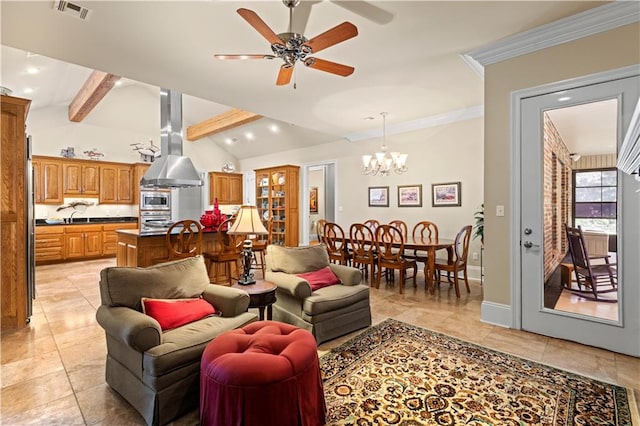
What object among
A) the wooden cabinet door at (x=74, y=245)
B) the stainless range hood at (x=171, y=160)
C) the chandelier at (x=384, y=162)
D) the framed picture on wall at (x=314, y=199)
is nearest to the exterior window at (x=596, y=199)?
the chandelier at (x=384, y=162)

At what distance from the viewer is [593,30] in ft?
8.75

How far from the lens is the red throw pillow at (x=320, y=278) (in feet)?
10.1

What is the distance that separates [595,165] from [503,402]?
2.16 meters

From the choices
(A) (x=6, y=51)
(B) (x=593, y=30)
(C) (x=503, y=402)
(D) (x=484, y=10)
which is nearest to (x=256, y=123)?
(A) (x=6, y=51)

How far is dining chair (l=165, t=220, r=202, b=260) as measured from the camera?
4027mm

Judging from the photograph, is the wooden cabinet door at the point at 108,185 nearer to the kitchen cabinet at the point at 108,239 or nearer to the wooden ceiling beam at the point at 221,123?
the kitchen cabinet at the point at 108,239

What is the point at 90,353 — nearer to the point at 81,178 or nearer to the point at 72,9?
the point at 72,9

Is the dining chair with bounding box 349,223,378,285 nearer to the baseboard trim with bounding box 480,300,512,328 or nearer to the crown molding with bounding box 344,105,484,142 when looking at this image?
the baseboard trim with bounding box 480,300,512,328

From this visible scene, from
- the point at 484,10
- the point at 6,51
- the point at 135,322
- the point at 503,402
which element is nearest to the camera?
the point at 135,322

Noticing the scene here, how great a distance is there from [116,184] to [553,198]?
8528mm

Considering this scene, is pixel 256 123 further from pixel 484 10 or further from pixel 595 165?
pixel 595 165

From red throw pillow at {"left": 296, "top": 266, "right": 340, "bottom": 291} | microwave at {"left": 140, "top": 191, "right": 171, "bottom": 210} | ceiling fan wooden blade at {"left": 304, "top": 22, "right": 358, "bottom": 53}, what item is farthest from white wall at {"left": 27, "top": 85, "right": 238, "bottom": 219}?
red throw pillow at {"left": 296, "top": 266, "right": 340, "bottom": 291}

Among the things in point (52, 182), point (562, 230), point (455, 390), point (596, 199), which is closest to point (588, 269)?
point (562, 230)

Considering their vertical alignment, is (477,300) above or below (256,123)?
below
